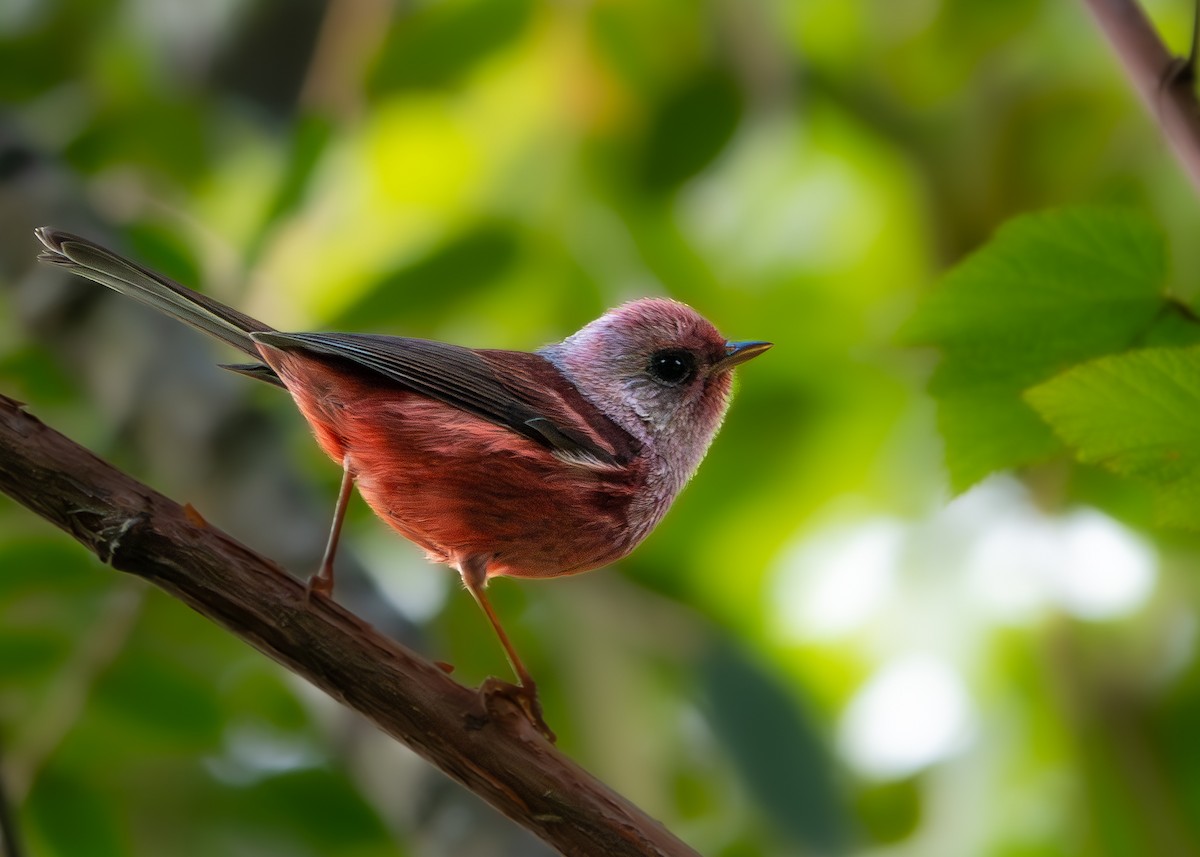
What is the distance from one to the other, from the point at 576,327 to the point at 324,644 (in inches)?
88.9

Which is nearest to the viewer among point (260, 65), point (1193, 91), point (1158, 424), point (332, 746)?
point (1158, 424)

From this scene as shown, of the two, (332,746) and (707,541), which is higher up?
(707,541)

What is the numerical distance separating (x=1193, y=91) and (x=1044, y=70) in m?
3.71

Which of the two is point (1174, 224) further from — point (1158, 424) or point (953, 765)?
point (1158, 424)

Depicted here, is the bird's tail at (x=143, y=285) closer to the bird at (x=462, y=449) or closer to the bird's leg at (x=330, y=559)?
the bird at (x=462, y=449)

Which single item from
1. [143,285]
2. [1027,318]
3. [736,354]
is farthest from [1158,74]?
[143,285]

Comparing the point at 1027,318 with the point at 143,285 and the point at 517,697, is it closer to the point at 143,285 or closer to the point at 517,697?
the point at 517,697

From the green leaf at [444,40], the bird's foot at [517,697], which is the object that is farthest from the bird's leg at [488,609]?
the green leaf at [444,40]

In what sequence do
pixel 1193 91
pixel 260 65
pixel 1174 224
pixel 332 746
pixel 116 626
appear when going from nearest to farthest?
pixel 1193 91
pixel 116 626
pixel 332 746
pixel 1174 224
pixel 260 65

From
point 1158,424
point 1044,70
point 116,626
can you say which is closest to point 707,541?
point 116,626

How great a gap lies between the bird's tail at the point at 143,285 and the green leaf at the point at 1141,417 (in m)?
1.67

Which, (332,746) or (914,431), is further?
(914,431)

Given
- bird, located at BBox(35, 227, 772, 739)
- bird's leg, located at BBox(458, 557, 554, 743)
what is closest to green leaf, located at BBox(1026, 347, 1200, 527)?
bird, located at BBox(35, 227, 772, 739)

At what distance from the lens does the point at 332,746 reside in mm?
3998
